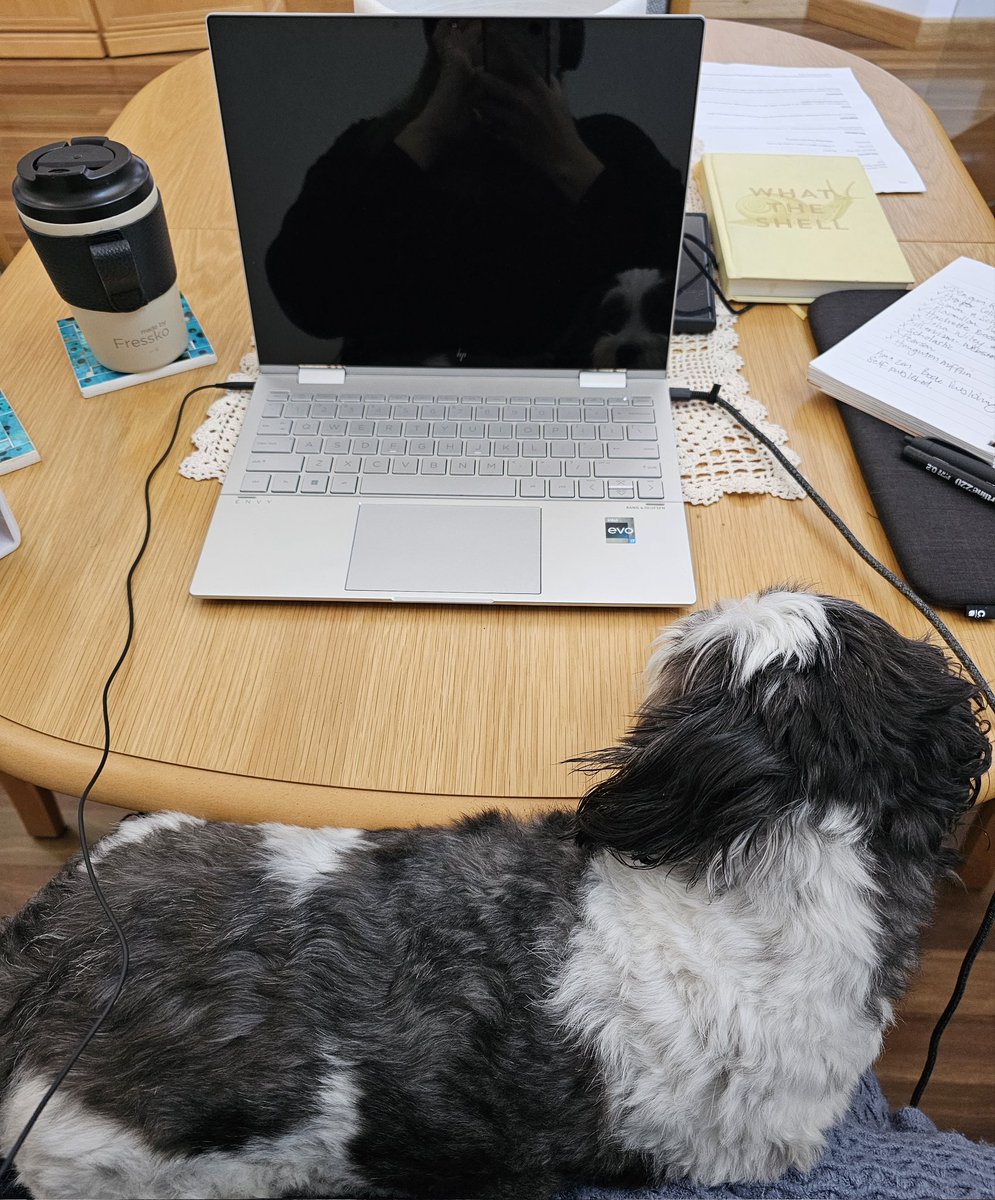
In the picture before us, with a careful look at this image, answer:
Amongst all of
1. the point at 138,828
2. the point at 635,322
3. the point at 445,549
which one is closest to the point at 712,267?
the point at 635,322

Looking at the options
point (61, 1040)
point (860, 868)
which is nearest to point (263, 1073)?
point (61, 1040)

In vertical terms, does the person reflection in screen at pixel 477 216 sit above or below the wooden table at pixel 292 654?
above

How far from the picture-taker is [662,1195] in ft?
2.79

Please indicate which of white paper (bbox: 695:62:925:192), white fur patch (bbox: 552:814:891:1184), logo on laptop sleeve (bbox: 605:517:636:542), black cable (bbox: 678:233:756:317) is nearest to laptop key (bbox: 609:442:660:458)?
logo on laptop sleeve (bbox: 605:517:636:542)

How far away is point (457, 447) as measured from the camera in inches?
45.5

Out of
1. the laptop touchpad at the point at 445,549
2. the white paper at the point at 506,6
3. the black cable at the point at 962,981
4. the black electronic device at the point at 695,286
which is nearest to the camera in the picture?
the laptop touchpad at the point at 445,549

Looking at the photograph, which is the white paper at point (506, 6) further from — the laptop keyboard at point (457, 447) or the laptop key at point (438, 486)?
→ the laptop key at point (438, 486)

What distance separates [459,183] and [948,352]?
683 millimetres

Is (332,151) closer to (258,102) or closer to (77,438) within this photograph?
(258,102)

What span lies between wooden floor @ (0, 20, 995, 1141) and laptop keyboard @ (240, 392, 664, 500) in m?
0.78

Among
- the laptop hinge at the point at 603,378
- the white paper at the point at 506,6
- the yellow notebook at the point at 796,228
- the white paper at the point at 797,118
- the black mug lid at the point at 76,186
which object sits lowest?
the laptop hinge at the point at 603,378

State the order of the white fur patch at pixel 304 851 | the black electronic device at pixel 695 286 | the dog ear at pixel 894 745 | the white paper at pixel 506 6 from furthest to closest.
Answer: the white paper at pixel 506 6 → the black electronic device at pixel 695 286 → the white fur patch at pixel 304 851 → the dog ear at pixel 894 745

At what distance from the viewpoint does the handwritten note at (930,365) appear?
114 cm

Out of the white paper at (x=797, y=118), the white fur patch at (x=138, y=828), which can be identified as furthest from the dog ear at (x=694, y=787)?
the white paper at (x=797, y=118)
